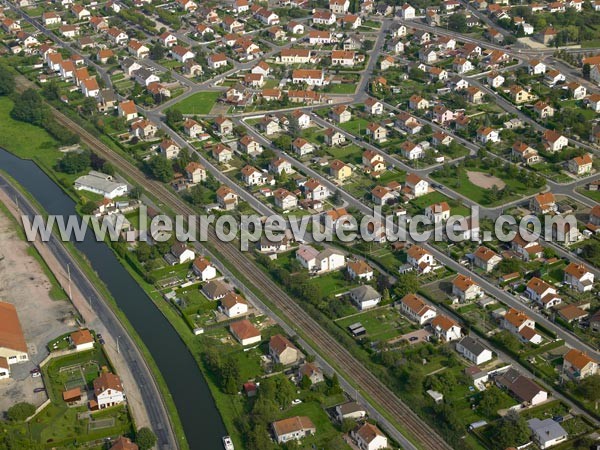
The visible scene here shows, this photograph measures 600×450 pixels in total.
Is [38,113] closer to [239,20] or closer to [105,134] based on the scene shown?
[105,134]

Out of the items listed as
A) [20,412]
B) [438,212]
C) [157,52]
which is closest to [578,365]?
[438,212]

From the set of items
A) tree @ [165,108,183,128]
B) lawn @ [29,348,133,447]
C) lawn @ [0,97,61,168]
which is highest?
tree @ [165,108,183,128]

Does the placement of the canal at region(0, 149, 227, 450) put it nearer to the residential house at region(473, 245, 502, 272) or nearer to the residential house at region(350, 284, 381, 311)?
the residential house at region(350, 284, 381, 311)

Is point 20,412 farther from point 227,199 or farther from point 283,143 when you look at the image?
point 283,143

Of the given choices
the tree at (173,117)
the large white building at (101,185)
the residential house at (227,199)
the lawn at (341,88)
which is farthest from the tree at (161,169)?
the lawn at (341,88)

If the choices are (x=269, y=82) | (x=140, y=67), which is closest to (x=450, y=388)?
(x=269, y=82)

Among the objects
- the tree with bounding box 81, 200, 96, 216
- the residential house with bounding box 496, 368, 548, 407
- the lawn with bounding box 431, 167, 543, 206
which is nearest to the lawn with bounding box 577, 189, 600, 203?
the lawn with bounding box 431, 167, 543, 206
